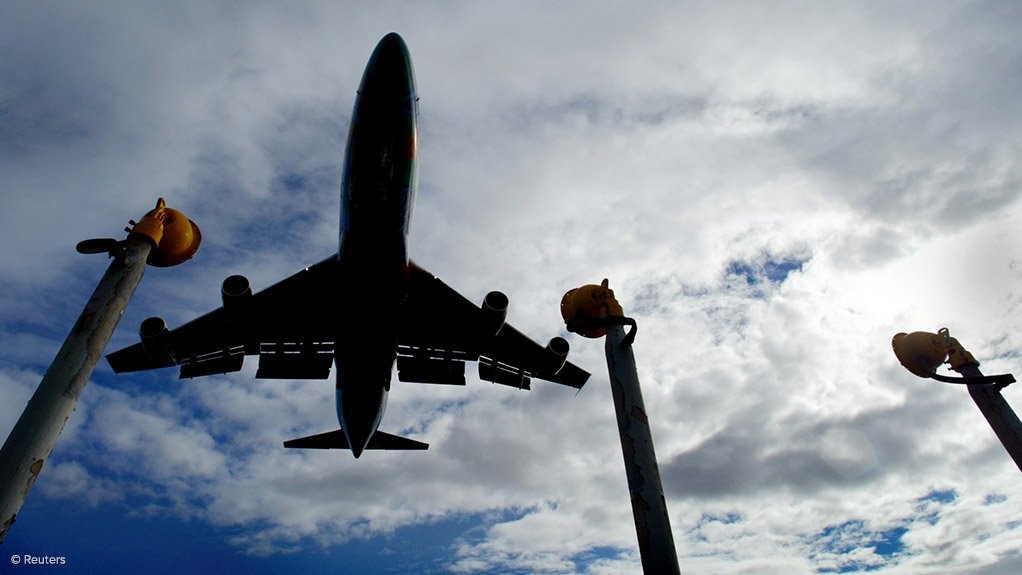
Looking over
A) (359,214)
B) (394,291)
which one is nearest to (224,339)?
(394,291)

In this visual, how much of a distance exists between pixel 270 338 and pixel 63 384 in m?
10.5

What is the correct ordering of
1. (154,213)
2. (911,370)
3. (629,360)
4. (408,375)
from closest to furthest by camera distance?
(629,360) < (154,213) < (911,370) < (408,375)

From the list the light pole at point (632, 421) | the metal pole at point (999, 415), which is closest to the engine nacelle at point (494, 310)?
the light pole at point (632, 421)

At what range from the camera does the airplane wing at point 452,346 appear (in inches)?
631

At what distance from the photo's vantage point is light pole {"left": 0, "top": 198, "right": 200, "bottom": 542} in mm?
5543

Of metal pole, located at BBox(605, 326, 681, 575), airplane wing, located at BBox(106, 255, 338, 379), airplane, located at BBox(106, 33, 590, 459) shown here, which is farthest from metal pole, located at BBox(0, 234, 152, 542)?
metal pole, located at BBox(605, 326, 681, 575)

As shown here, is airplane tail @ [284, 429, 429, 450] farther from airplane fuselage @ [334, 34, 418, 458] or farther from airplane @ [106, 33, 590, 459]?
airplane fuselage @ [334, 34, 418, 458]

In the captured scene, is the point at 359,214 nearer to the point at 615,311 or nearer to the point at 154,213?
the point at 154,213

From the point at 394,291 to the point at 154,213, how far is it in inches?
238

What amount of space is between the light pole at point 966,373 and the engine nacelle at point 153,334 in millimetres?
19394

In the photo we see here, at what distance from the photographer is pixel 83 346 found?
20.8ft

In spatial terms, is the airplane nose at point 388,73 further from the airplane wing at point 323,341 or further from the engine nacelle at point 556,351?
the engine nacelle at point 556,351

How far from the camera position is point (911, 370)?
1141cm

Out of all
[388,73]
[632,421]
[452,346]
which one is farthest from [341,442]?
[632,421]
